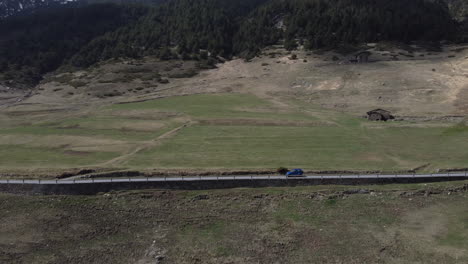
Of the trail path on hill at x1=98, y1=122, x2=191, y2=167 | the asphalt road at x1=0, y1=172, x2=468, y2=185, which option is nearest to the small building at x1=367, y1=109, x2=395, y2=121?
the asphalt road at x1=0, y1=172, x2=468, y2=185

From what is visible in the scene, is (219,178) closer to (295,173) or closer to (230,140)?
(295,173)

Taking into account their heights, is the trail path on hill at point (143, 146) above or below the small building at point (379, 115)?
below

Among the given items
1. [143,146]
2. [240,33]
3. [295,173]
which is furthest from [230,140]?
[240,33]

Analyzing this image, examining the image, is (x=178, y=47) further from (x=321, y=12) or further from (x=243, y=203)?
(x=243, y=203)

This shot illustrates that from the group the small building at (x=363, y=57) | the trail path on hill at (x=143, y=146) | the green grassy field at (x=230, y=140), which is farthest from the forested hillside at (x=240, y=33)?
the trail path on hill at (x=143, y=146)

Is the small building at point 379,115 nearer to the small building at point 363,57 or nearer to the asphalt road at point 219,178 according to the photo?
the asphalt road at point 219,178

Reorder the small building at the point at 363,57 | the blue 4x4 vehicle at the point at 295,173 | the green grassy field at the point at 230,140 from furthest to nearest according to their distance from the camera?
the small building at the point at 363,57 → the green grassy field at the point at 230,140 → the blue 4x4 vehicle at the point at 295,173

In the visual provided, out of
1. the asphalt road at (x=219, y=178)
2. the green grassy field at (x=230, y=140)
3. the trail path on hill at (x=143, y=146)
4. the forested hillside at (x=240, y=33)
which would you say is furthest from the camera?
the forested hillside at (x=240, y=33)

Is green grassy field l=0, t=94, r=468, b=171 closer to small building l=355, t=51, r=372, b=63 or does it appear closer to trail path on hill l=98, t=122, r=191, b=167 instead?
trail path on hill l=98, t=122, r=191, b=167
